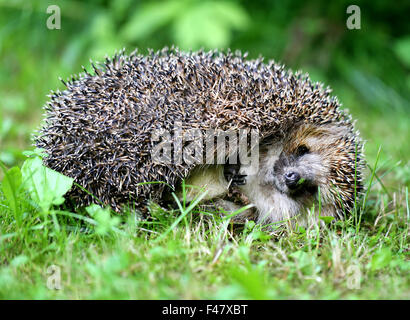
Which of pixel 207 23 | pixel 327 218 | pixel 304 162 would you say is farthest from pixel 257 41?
pixel 327 218

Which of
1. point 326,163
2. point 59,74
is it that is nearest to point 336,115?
point 326,163

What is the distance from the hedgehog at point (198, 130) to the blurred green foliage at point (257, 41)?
329 centimetres

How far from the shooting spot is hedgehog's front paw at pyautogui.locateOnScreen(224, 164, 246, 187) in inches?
180

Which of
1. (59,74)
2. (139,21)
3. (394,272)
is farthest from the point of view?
(59,74)

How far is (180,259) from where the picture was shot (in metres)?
3.42

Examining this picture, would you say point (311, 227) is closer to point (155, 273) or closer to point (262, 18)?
point (155, 273)

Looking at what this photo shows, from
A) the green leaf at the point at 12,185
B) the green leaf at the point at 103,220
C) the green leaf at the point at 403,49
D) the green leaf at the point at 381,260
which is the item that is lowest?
the green leaf at the point at 381,260

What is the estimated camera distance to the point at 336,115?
4.67 m

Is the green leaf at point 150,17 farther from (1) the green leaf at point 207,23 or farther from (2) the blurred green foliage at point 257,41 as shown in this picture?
(1) the green leaf at point 207,23

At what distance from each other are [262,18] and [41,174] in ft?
20.6

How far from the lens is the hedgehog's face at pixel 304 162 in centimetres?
456

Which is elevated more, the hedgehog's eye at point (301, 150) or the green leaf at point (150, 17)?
the green leaf at point (150, 17)

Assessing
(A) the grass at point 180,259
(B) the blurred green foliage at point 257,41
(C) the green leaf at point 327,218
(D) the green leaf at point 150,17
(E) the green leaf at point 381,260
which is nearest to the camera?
(A) the grass at point 180,259

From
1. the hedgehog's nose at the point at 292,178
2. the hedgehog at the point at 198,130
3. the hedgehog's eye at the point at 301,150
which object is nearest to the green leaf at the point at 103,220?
the hedgehog at the point at 198,130
